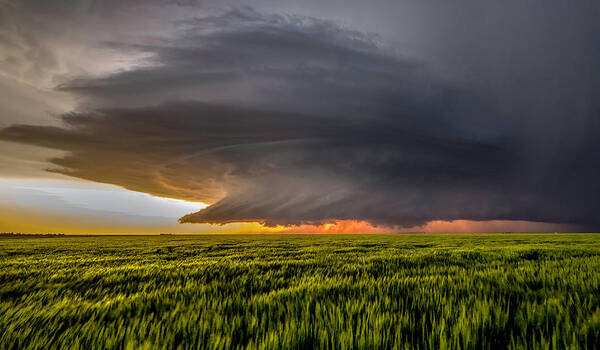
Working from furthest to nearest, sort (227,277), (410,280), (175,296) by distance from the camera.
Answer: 1. (227,277)
2. (410,280)
3. (175,296)

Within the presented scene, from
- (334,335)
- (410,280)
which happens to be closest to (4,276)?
(334,335)

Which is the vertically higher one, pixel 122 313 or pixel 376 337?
pixel 376 337

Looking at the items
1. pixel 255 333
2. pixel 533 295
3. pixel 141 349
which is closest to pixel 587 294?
pixel 533 295

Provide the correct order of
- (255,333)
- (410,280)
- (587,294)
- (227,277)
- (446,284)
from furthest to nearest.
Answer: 1. (227,277)
2. (410,280)
3. (446,284)
4. (587,294)
5. (255,333)

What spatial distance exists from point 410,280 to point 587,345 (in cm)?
255

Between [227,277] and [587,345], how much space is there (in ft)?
17.6

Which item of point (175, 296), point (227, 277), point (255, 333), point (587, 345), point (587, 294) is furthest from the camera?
point (227, 277)

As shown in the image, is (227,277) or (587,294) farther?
(227,277)

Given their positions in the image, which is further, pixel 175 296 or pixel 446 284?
pixel 446 284

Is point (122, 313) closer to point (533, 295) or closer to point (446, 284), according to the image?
point (446, 284)

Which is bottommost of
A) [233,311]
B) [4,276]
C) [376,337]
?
[4,276]

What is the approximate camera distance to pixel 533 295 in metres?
3.67

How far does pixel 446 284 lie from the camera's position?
4352 mm

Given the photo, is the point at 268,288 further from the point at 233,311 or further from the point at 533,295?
the point at 533,295
